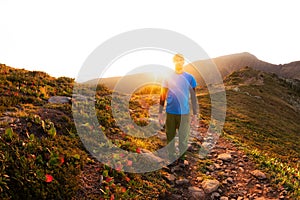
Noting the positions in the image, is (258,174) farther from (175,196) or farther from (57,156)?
(57,156)

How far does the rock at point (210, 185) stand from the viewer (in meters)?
7.26

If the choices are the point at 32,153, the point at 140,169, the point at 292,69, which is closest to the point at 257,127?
the point at 140,169

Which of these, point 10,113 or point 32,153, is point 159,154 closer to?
point 32,153

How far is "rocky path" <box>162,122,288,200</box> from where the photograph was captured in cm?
712

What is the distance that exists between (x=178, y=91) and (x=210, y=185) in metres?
2.84

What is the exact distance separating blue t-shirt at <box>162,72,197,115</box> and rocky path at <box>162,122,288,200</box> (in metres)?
1.79

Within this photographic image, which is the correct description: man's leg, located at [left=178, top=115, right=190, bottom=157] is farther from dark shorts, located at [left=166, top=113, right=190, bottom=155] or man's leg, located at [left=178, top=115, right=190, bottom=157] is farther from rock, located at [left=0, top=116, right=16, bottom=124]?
rock, located at [left=0, top=116, right=16, bottom=124]

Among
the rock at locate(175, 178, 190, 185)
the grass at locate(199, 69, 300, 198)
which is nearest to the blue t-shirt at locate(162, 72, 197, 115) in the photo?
the rock at locate(175, 178, 190, 185)

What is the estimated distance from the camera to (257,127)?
1875 cm

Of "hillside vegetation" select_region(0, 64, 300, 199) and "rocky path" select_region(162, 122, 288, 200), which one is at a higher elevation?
"hillside vegetation" select_region(0, 64, 300, 199)

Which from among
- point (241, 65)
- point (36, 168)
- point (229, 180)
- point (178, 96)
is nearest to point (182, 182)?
point (229, 180)

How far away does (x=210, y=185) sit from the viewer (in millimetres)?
7398

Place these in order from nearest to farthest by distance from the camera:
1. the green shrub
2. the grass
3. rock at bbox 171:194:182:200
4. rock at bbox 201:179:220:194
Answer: the green shrub < rock at bbox 171:194:182:200 < rock at bbox 201:179:220:194 < the grass

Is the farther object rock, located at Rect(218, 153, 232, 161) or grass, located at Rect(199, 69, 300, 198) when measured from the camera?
rock, located at Rect(218, 153, 232, 161)
